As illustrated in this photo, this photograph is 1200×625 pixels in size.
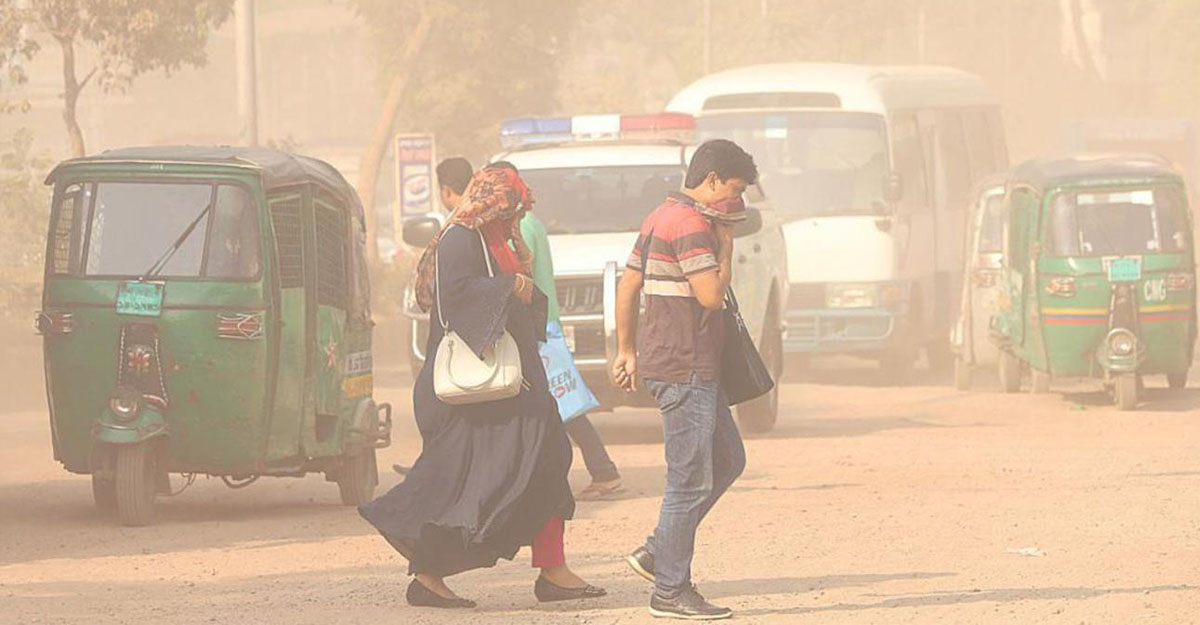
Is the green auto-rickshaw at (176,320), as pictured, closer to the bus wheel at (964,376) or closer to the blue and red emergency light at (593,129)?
the blue and red emergency light at (593,129)

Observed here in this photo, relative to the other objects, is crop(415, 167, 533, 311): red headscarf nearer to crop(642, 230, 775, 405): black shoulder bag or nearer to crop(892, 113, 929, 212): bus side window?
crop(642, 230, 775, 405): black shoulder bag

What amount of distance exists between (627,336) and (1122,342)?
1298 centimetres

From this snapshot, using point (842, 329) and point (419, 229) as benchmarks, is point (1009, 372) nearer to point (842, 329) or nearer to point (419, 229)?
point (842, 329)

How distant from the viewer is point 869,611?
955cm

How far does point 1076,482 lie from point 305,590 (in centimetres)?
601

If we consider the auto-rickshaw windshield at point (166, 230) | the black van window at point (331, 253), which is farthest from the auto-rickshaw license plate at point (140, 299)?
the black van window at point (331, 253)

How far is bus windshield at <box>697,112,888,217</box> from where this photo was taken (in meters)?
26.5

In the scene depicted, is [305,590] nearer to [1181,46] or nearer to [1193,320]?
[1193,320]

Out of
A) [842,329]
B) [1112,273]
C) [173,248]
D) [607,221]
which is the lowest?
[842,329]

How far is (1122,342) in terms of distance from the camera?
21.6 meters

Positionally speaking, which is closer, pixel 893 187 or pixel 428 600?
pixel 428 600

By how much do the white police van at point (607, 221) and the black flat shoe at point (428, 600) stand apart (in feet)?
25.9

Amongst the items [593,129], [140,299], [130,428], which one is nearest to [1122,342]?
[593,129]

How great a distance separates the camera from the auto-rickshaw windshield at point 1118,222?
22.0 metres
